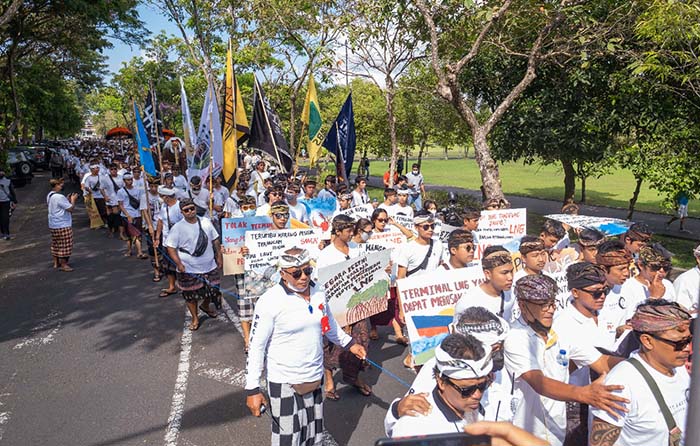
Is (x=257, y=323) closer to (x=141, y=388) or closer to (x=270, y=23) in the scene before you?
(x=141, y=388)

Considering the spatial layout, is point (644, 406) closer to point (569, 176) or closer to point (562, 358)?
point (562, 358)

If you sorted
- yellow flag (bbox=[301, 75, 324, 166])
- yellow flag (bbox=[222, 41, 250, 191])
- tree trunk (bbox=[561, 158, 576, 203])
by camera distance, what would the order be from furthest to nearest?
tree trunk (bbox=[561, 158, 576, 203])
yellow flag (bbox=[301, 75, 324, 166])
yellow flag (bbox=[222, 41, 250, 191])

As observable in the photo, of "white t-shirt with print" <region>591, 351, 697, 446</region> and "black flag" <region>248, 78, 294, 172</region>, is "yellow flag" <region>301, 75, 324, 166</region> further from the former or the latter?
"white t-shirt with print" <region>591, 351, 697, 446</region>

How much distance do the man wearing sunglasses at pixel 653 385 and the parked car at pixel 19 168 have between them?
29.2 meters

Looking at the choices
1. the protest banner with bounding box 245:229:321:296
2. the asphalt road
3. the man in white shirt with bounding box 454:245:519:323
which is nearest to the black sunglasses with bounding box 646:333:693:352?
the man in white shirt with bounding box 454:245:519:323

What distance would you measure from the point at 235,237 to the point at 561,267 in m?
4.26

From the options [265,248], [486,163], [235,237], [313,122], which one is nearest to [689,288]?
[265,248]

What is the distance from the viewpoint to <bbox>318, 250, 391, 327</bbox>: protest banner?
512cm

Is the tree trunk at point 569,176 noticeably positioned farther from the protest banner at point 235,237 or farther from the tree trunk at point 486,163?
the protest banner at point 235,237

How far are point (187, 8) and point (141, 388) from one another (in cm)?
1593

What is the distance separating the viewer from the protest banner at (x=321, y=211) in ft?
29.1

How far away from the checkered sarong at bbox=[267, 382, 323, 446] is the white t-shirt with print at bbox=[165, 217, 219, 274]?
3535 mm

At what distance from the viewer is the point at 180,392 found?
5293mm

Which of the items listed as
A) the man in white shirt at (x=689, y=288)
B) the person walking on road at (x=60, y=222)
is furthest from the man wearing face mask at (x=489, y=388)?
the person walking on road at (x=60, y=222)
